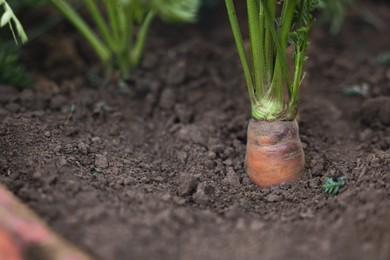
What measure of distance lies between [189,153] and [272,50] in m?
0.41

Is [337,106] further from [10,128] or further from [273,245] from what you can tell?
[10,128]

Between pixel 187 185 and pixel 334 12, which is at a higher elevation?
pixel 187 185

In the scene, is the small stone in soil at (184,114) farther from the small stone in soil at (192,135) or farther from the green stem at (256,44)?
the green stem at (256,44)

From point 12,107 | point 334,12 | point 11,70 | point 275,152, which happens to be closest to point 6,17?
point 12,107

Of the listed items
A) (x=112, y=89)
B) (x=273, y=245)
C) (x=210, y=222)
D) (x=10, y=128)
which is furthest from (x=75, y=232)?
(x=112, y=89)

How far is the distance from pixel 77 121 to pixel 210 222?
73cm

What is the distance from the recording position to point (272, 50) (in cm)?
156

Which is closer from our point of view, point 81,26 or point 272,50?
point 272,50

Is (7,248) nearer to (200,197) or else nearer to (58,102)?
(200,197)

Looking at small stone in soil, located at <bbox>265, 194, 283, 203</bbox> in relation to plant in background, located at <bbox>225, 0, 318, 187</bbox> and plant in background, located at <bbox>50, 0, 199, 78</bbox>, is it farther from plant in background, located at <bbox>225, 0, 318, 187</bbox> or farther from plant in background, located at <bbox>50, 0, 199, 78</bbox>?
plant in background, located at <bbox>50, 0, 199, 78</bbox>

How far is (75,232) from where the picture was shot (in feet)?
4.04

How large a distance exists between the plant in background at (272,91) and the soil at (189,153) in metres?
0.06

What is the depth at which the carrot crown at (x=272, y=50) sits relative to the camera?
148 cm

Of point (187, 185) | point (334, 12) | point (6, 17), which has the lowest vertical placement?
point (334, 12)
